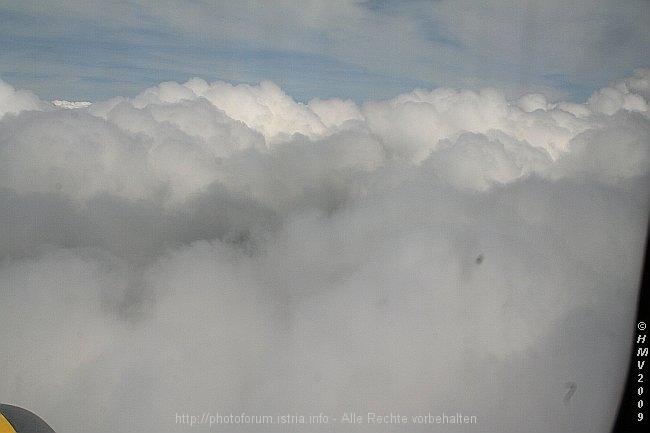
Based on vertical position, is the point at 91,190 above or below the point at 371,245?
above

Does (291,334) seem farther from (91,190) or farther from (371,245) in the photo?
(91,190)

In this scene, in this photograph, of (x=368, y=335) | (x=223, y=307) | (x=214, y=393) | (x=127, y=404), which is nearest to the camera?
(x=214, y=393)

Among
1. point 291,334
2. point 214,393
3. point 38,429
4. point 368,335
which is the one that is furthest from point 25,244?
point 368,335

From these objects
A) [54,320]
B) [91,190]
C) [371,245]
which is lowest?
[54,320]

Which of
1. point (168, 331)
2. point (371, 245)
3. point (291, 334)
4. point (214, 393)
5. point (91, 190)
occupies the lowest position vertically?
point (168, 331)

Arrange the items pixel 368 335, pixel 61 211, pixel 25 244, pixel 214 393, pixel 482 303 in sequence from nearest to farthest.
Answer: pixel 482 303 → pixel 214 393 → pixel 25 244 → pixel 368 335 → pixel 61 211

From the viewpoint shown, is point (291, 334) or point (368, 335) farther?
point (291, 334)

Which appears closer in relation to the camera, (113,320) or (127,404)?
(127,404)

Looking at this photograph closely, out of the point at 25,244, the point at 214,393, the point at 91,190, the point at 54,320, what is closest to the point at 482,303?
the point at 214,393

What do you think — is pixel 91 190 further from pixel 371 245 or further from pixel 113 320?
pixel 371 245

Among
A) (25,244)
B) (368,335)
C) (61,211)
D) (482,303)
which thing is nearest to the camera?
(482,303)
